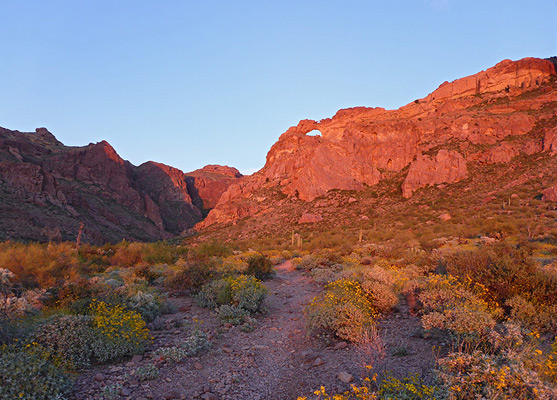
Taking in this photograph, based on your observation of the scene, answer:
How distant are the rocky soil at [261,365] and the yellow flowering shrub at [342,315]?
305 mm

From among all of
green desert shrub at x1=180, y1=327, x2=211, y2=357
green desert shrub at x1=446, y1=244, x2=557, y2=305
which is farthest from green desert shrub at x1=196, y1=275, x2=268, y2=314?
green desert shrub at x1=446, y1=244, x2=557, y2=305

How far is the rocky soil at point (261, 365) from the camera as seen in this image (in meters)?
4.42

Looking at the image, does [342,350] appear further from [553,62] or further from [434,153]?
[553,62]

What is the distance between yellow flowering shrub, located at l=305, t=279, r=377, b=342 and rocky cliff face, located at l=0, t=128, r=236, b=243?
39.7 meters

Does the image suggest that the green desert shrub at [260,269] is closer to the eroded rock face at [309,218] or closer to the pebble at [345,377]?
the pebble at [345,377]

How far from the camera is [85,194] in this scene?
2534 inches

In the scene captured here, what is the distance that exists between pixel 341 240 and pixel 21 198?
46.7m

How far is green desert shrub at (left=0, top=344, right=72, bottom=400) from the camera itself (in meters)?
3.40

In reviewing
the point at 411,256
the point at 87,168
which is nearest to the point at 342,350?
the point at 411,256

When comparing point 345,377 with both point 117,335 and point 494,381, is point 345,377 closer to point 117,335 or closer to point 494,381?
point 494,381

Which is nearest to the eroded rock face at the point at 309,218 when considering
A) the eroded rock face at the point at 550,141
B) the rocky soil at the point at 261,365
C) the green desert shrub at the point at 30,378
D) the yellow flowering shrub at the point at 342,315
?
the eroded rock face at the point at 550,141

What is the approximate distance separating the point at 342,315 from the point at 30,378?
16.6 feet

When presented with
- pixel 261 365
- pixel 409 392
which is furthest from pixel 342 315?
pixel 409 392

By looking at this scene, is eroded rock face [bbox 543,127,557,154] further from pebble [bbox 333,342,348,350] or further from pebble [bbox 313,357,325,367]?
pebble [bbox 313,357,325,367]
